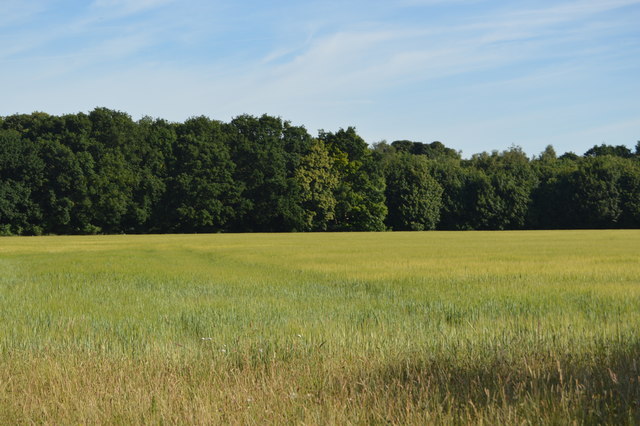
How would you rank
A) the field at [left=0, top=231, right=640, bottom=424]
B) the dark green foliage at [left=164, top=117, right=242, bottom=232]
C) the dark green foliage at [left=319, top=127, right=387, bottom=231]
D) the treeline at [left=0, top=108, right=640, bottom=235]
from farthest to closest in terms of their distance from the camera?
A: the dark green foliage at [left=319, top=127, right=387, bottom=231], the dark green foliage at [left=164, top=117, right=242, bottom=232], the treeline at [left=0, top=108, right=640, bottom=235], the field at [left=0, top=231, right=640, bottom=424]

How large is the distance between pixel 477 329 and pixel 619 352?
2798mm

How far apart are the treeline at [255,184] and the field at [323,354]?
207ft

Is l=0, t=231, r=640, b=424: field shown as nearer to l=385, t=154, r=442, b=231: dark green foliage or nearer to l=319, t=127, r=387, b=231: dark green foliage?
l=319, t=127, r=387, b=231: dark green foliage

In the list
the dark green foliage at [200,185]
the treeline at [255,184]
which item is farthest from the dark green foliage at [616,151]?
the dark green foliage at [200,185]

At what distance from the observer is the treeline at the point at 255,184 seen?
252 ft

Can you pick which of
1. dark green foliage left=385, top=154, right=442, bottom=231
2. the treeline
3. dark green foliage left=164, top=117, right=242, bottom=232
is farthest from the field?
dark green foliage left=385, top=154, right=442, bottom=231

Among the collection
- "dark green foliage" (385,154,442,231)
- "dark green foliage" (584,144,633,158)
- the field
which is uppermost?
"dark green foliage" (584,144,633,158)

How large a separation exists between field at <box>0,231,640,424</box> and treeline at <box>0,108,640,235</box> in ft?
207

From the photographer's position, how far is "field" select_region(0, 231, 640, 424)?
576 cm

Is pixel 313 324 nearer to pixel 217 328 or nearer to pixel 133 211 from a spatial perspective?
pixel 217 328

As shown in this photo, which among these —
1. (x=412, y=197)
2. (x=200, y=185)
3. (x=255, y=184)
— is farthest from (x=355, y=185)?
(x=200, y=185)

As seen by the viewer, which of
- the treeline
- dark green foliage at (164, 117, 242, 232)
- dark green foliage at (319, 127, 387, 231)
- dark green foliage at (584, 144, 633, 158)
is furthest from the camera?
dark green foliage at (584, 144, 633, 158)

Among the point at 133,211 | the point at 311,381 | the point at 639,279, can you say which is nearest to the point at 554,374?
the point at 311,381

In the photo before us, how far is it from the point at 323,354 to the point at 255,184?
3158 inches
